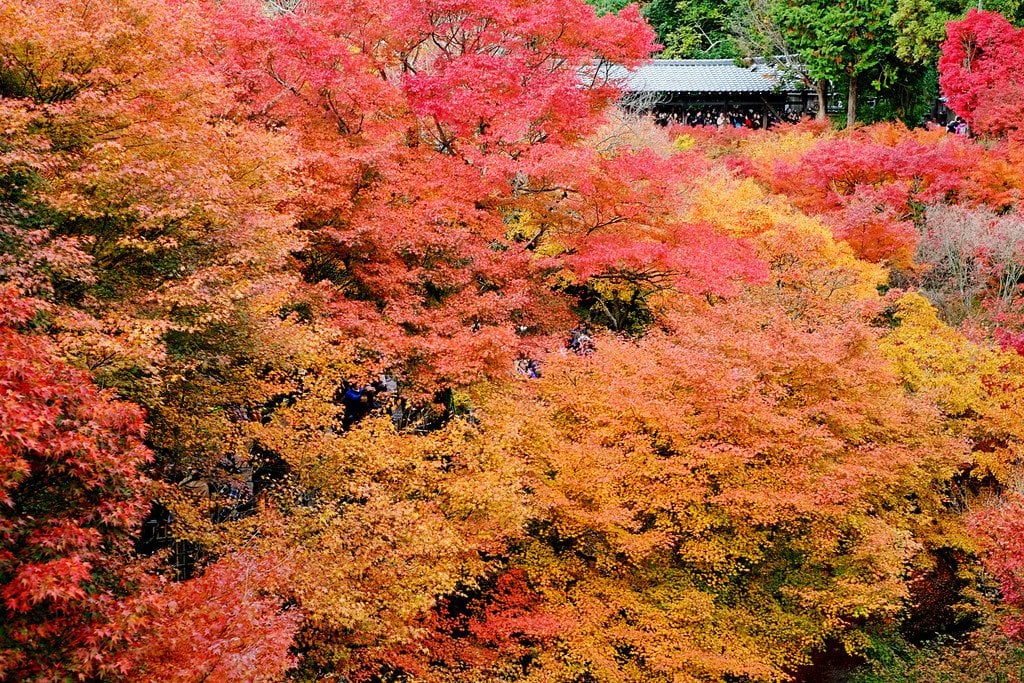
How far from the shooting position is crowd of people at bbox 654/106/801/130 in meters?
44.9

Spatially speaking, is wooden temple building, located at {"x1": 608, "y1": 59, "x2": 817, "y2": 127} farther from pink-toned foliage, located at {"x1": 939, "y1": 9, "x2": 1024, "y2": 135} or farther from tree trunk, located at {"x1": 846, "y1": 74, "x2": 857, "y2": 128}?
pink-toned foliage, located at {"x1": 939, "y1": 9, "x2": 1024, "y2": 135}

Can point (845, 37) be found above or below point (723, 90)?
above

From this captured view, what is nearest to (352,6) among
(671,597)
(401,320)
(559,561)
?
(401,320)

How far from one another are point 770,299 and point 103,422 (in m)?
15.4

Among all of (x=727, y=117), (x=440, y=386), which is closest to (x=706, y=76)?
(x=727, y=117)

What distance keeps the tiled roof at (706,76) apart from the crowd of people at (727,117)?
143cm

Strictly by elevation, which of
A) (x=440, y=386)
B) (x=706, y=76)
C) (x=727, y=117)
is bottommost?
(x=440, y=386)

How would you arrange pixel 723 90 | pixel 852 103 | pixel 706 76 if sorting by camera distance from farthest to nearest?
pixel 706 76, pixel 723 90, pixel 852 103

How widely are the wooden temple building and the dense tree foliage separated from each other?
2288 cm

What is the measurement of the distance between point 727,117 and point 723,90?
1.97m

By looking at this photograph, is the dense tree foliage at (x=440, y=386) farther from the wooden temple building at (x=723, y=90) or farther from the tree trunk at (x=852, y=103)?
the wooden temple building at (x=723, y=90)

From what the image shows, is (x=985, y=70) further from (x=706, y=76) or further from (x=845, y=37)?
(x=706, y=76)

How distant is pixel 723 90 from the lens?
44281mm

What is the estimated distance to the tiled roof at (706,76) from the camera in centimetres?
4419
